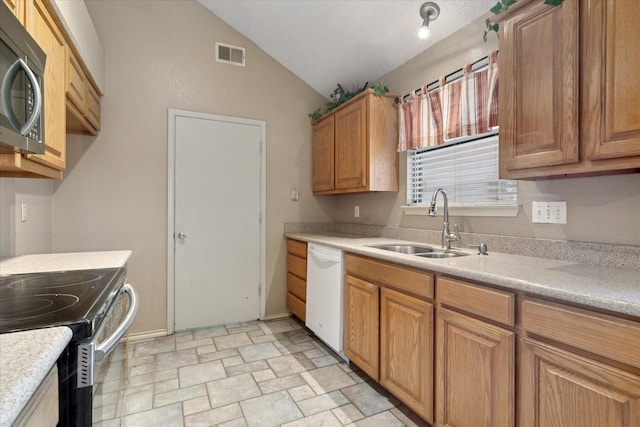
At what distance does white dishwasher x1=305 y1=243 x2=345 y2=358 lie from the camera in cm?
242

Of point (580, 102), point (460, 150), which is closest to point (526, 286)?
point (580, 102)

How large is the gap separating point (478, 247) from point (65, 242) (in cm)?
321

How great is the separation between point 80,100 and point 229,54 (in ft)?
5.21

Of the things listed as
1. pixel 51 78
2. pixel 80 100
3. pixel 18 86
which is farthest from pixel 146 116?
pixel 18 86

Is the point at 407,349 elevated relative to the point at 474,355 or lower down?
lower down

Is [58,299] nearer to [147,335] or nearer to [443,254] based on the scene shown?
[443,254]

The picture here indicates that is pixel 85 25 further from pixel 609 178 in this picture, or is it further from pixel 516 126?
pixel 609 178

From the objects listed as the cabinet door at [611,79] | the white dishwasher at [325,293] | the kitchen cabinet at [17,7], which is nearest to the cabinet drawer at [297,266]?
the white dishwasher at [325,293]

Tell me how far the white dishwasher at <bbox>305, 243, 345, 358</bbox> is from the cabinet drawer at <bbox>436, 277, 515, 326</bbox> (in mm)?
983

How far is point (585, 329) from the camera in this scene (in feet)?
3.37

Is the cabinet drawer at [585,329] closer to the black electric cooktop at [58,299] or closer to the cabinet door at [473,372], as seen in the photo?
the cabinet door at [473,372]

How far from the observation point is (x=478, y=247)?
208 centimetres

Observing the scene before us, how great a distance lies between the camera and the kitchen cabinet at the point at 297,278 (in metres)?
3.08

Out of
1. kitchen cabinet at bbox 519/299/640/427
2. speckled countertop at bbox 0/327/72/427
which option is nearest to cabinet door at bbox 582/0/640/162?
kitchen cabinet at bbox 519/299/640/427
